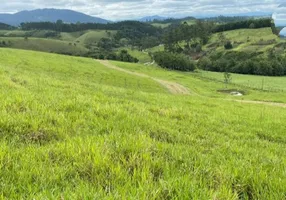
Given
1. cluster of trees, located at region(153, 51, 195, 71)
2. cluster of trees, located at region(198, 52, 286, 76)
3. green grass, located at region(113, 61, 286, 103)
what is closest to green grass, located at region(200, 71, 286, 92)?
green grass, located at region(113, 61, 286, 103)

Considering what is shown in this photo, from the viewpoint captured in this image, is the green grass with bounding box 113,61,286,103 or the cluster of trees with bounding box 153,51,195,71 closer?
the green grass with bounding box 113,61,286,103

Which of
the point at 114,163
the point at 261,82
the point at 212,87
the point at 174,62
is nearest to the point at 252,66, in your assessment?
the point at 174,62

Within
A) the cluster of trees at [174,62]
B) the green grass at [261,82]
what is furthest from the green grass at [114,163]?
the cluster of trees at [174,62]

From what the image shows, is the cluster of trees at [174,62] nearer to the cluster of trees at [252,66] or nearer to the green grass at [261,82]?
the green grass at [261,82]

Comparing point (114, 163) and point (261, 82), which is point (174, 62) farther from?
point (114, 163)

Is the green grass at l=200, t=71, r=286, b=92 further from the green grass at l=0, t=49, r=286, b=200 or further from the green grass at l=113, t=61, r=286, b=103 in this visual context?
the green grass at l=0, t=49, r=286, b=200

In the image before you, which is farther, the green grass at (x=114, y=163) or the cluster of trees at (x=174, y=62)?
the cluster of trees at (x=174, y=62)

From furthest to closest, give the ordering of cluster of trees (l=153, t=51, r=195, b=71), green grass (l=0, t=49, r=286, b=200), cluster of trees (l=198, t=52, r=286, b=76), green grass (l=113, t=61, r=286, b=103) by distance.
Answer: cluster of trees (l=198, t=52, r=286, b=76), cluster of trees (l=153, t=51, r=195, b=71), green grass (l=113, t=61, r=286, b=103), green grass (l=0, t=49, r=286, b=200)

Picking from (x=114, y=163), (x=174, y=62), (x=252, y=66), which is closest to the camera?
(x=114, y=163)

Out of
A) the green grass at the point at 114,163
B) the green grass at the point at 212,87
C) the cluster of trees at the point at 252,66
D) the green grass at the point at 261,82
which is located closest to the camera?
the green grass at the point at 114,163

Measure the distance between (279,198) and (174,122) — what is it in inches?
224

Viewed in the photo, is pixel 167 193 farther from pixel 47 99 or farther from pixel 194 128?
pixel 47 99

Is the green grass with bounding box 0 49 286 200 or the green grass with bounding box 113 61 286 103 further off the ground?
the green grass with bounding box 0 49 286 200

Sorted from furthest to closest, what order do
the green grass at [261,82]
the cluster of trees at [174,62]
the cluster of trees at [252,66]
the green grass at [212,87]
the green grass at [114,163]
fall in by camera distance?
1. the cluster of trees at [252,66]
2. the cluster of trees at [174,62]
3. the green grass at [261,82]
4. the green grass at [212,87]
5. the green grass at [114,163]
